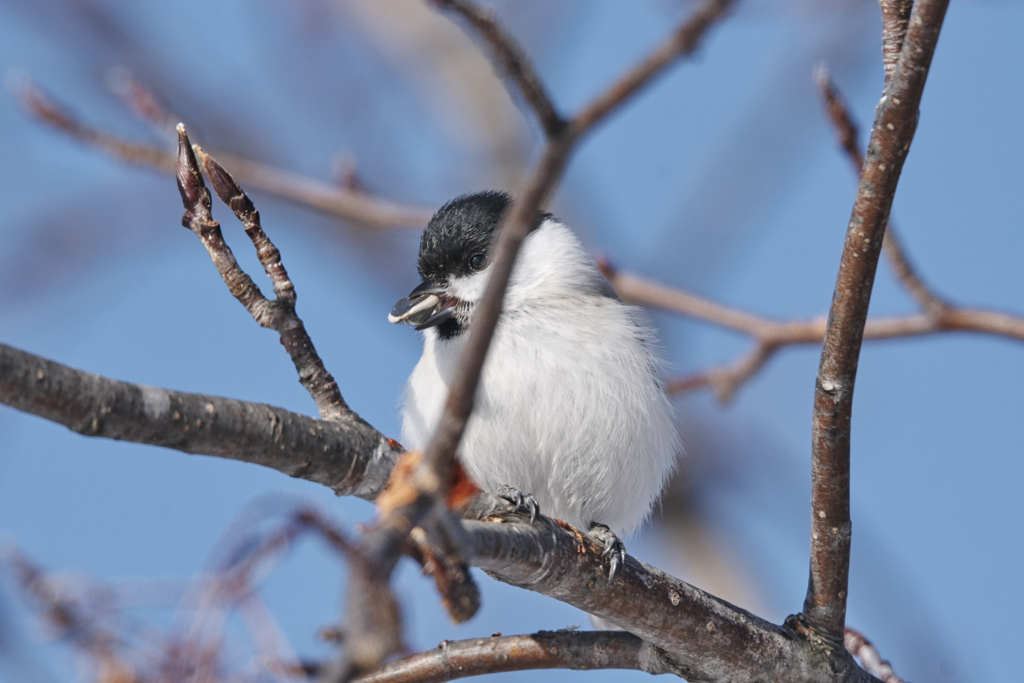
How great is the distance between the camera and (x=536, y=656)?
205 cm

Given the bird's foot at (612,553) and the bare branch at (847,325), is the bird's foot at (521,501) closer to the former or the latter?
the bird's foot at (612,553)

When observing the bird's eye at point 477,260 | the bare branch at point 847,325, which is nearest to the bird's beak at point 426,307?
the bird's eye at point 477,260

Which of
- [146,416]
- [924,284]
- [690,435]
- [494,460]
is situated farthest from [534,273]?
[690,435]

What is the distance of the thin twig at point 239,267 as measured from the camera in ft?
5.17

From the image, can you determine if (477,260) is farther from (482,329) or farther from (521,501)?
(482,329)

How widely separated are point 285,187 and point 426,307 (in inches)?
35.5

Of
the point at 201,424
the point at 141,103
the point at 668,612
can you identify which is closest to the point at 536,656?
the point at 668,612

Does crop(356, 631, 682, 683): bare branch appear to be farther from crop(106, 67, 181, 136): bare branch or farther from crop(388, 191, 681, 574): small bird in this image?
crop(106, 67, 181, 136): bare branch

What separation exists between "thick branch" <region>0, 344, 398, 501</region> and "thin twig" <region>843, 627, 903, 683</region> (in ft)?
3.77

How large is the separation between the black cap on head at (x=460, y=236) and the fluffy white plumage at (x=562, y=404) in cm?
6

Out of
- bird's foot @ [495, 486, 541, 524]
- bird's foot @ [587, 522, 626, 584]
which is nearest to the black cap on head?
bird's foot @ [495, 486, 541, 524]

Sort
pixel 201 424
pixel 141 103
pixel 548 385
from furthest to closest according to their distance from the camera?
pixel 141 103 < pixel 548 385 < pixel 201 424

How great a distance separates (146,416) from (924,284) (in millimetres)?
1783

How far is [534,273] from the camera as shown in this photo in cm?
297
